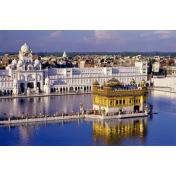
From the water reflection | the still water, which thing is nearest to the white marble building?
the water reflection

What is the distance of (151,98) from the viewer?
34.6 feet

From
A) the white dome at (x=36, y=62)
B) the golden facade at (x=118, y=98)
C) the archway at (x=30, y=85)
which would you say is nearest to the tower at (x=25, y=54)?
the white dome at (x=36, y=62)

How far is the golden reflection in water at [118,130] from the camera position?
671cm

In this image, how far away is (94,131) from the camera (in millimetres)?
7207

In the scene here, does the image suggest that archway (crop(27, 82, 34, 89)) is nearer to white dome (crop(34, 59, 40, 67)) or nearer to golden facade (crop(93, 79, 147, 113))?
white dome (crop(34, 59, 40, 67))

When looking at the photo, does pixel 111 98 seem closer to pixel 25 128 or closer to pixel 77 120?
pixel 77 120

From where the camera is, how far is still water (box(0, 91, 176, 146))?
6.57 meters

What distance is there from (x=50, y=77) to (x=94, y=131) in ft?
16.5

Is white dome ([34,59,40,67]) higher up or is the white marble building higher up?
white dome ([34,59,40,67])

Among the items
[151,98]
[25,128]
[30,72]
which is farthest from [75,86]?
[25,128]

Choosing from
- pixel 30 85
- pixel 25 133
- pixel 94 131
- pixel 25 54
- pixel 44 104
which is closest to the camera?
pixel 25 133

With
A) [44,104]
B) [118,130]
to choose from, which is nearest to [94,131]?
[118,130]

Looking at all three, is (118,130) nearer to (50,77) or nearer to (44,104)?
(44,104)
